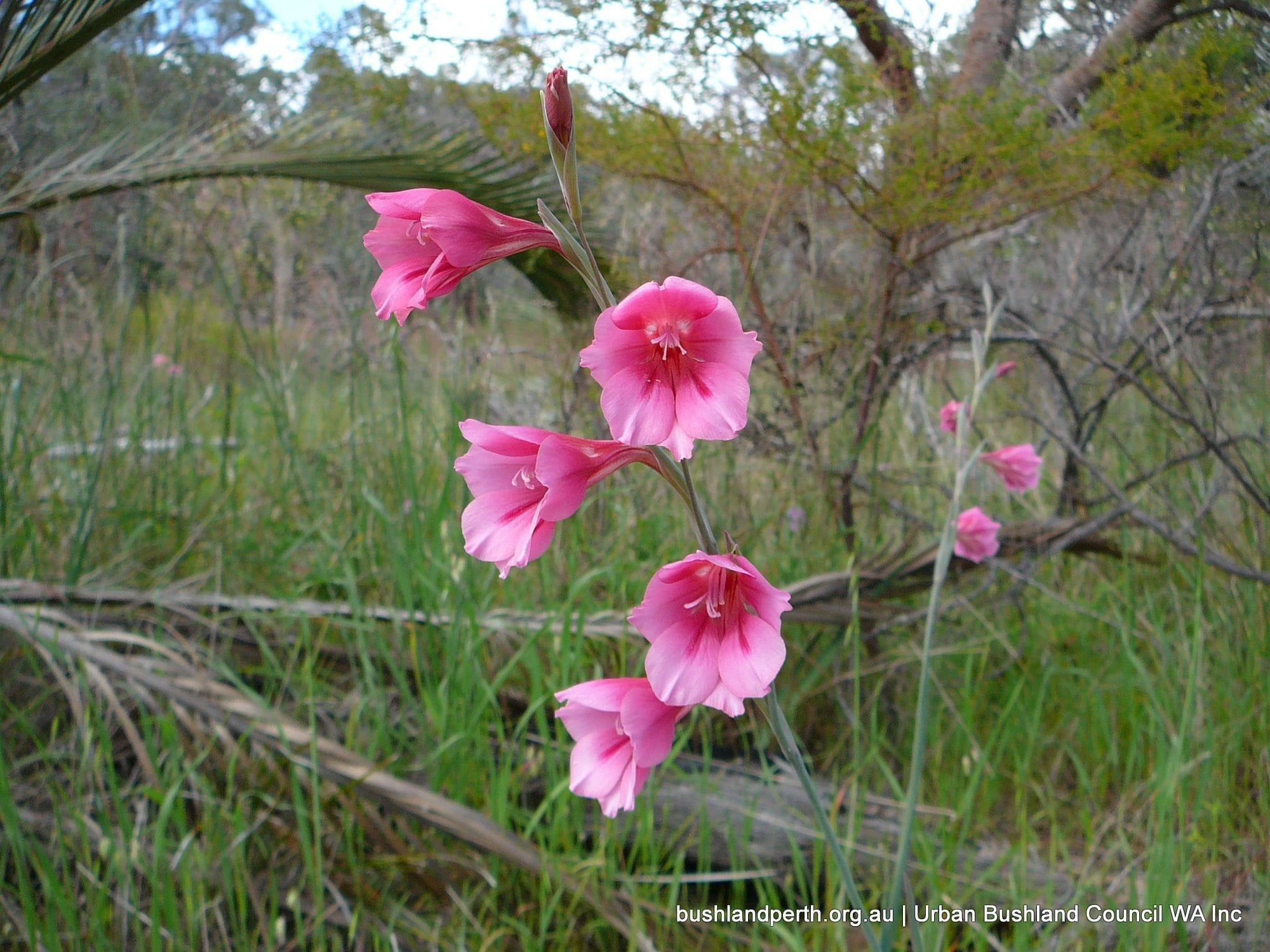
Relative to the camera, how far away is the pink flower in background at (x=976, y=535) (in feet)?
5.81

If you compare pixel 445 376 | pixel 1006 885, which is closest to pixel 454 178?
pixel 445 376

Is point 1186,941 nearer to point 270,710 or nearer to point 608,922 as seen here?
point 608,922

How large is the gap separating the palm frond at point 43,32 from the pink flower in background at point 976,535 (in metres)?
1.94

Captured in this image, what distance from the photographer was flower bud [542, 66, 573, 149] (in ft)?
2.58

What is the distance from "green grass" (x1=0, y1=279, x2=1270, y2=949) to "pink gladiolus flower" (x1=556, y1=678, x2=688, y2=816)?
2.67 feet

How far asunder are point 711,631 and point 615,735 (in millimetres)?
213

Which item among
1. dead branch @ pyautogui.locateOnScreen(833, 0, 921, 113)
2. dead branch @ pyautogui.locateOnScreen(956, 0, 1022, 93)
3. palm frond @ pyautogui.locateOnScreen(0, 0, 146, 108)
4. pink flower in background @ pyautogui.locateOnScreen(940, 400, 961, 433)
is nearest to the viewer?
palm frond @ pyautogui.locateOnScreen(0, 0, 146, 108)

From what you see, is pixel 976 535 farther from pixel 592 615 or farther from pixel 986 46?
pixel 986 46

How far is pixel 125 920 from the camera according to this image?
163 cm

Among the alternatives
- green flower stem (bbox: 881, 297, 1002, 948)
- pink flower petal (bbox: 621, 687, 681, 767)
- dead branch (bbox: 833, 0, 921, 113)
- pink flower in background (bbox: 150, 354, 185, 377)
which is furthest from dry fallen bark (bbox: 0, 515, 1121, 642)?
dead branch (bbox: 833, 0, 921, 113)

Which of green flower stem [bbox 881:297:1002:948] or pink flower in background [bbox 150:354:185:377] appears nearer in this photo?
green flower stem [bbox 881:297:1002:948]

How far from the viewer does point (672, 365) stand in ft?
2.69

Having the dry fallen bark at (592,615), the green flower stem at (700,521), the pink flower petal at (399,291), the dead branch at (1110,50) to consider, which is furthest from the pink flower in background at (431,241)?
the dead branch at (1110,50)

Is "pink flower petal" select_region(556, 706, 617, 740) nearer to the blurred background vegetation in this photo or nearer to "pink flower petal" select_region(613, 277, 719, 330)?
"pink flower petal" select_region(613, 277, 719, 330)
